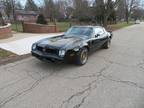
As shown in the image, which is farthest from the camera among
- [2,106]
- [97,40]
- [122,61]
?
[97,40]

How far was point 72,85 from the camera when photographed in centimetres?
421

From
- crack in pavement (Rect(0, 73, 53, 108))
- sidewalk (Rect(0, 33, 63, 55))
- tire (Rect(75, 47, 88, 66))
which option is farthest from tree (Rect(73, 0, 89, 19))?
crack in pavement (Rect(0, 73, 53, 108))

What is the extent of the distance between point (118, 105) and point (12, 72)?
3419mm

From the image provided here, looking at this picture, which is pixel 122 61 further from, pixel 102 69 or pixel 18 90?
pixel 18 90

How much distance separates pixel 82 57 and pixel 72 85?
1.77 metres

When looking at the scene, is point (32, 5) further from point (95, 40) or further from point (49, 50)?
point (49, 50)

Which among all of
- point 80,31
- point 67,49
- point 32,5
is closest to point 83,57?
point 67,49

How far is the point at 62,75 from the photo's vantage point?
488 centimetres

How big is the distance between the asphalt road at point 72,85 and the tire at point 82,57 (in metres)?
0.20

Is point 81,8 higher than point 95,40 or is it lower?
higher

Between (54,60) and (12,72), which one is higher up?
(54,60)

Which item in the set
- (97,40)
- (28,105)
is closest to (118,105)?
(28,105)

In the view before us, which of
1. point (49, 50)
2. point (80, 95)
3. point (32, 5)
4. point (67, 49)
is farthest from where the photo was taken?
point (32, 5)

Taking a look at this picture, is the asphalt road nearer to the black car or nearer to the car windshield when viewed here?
the black car
